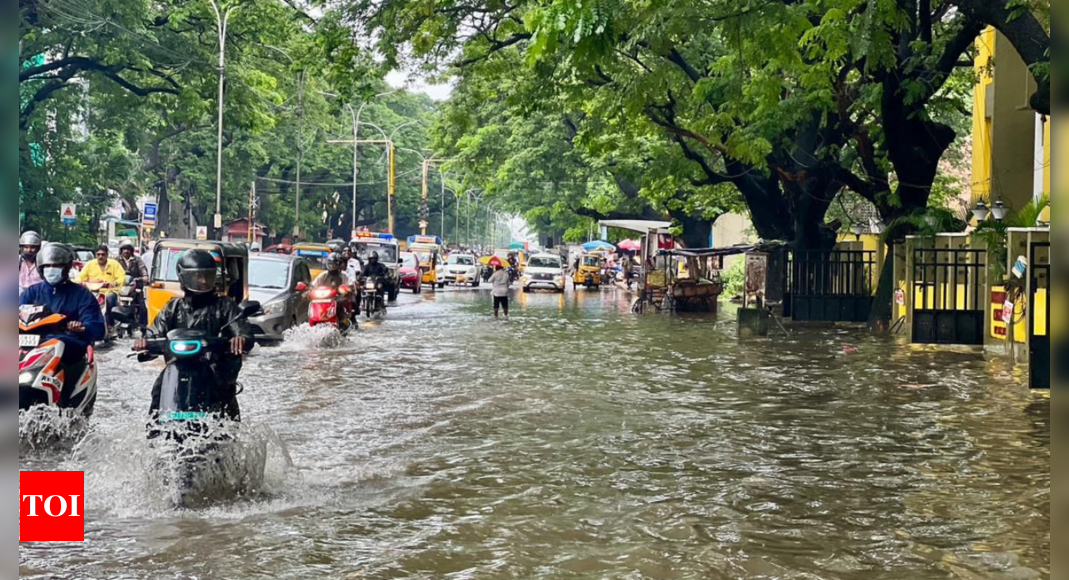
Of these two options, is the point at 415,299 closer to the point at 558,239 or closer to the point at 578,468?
the point at 578,468

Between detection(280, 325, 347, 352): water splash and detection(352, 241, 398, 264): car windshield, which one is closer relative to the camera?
detection(280, 325, 347, 352): water splash

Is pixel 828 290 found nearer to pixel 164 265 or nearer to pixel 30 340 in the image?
pixel 164 265

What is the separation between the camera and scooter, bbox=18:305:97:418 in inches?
352

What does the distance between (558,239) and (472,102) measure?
70564 millimetres

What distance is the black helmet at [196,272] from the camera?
312 inches

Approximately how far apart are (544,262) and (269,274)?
31.7m

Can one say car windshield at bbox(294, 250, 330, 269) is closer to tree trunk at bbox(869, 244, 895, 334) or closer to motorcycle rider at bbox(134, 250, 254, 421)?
tree trunk at bbox(869, 244, 895, 334)

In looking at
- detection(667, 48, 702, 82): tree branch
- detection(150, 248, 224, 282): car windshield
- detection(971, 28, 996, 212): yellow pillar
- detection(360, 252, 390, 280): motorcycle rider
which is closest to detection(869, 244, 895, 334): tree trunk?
detection(971, 28, 996, 212): yellow pillar

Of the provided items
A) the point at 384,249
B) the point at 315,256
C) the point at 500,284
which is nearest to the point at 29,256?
the point at 500,284

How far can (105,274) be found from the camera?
64.3 feet

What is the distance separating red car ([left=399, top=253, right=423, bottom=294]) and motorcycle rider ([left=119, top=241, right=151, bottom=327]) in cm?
2427

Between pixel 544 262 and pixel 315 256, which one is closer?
pixel 315 256

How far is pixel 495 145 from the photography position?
51688 millimetres

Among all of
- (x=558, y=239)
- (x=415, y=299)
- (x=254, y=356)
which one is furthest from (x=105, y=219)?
(x=558, y=239)
